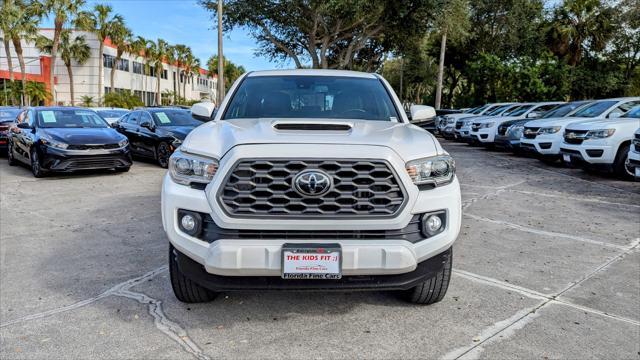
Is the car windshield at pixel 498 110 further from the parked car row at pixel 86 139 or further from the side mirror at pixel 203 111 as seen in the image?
the side mirror at pixel 203 111

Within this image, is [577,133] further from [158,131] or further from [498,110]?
[158,131]

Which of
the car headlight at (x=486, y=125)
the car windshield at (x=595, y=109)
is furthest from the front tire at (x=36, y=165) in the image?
the car headlight at (x=486, y=125)

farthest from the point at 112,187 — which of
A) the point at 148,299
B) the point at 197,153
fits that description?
the point at 197,153

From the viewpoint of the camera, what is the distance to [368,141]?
2990mm

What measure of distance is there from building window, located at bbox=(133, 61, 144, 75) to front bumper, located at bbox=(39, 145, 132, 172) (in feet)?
163

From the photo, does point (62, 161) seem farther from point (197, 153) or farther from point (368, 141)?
point (368, 141)

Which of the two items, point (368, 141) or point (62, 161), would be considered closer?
point (368, 141)

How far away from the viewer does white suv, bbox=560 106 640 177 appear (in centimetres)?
928

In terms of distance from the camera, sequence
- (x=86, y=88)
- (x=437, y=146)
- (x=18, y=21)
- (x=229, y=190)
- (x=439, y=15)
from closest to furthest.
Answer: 1. (x=229, y=190)
2. (x=437, y=146)
3. (x=439, y=15)
4. (x=18, y=21)
5. (x=86, y=88)

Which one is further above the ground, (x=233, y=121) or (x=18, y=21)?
(x=18, y=21)

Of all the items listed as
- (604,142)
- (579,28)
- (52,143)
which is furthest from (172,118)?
(579,28)

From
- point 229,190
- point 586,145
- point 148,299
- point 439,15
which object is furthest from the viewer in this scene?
point 439,15

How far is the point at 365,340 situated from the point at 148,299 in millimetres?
1726

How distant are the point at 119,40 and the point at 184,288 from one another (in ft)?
164
